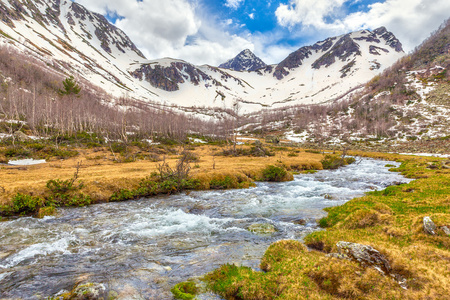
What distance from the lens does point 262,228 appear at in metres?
12.4

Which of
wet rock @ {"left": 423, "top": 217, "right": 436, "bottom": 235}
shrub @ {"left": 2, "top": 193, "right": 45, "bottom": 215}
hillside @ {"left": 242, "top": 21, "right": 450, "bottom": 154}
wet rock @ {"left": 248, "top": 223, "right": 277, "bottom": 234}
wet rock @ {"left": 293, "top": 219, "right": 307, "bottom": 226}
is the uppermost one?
hillside @ {"left": 242, "top": 21, "right": 450, "bottom": 154}

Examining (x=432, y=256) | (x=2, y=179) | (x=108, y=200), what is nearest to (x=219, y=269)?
(x=432, y=256)

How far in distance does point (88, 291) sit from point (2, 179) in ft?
73.5

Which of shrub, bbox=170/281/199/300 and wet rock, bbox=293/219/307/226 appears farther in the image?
wet rock, bbox=293/219/307/226

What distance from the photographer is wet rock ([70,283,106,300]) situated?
616 centimetres

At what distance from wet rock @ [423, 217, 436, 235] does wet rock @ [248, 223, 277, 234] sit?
21.5ft

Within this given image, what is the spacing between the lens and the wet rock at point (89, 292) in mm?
6157

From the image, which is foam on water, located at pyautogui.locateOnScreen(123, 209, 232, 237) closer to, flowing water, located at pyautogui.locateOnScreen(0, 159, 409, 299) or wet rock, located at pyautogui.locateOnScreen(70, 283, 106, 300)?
flowing water, located at pyautogui.locateOnScreen(0, 159, 409, 299)

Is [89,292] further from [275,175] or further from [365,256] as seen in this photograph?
[275,175]

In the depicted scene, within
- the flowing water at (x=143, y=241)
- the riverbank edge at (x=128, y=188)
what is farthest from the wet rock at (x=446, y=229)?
the riverbank edge at (x=128, y=188)

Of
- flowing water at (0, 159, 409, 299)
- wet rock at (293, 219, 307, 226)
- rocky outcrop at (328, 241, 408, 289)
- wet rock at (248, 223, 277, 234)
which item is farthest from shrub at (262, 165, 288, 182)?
rocky outcrop at (328, 241, 408, 289)

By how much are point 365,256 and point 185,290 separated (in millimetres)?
6122

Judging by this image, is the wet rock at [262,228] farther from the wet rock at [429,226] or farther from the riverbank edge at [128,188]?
the riverbank edge at [128,188]

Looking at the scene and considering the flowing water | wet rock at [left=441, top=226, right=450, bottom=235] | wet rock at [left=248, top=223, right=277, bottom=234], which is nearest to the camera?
the flowing water
